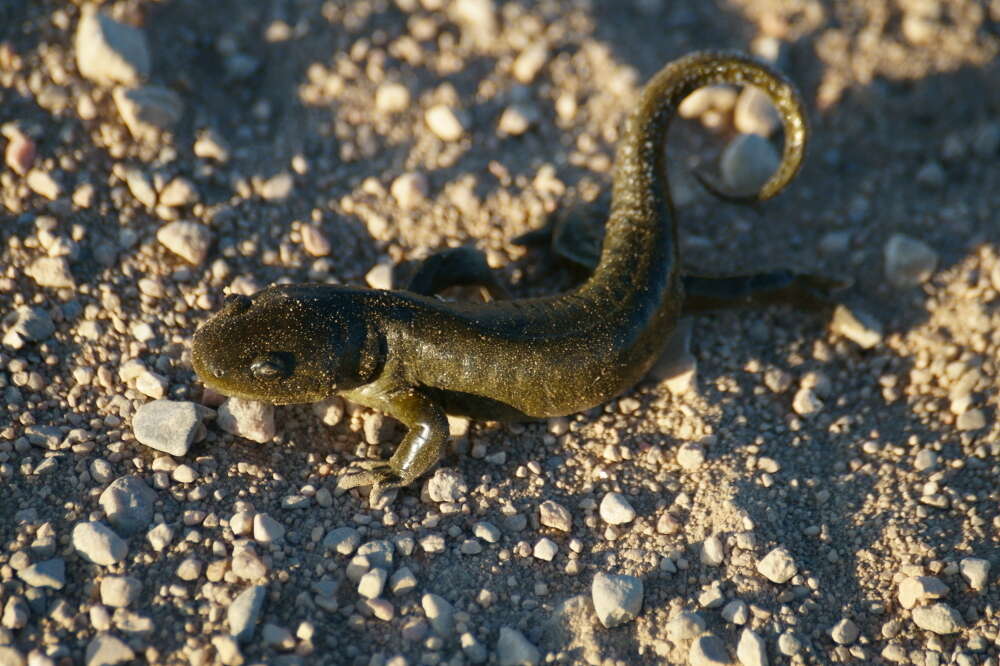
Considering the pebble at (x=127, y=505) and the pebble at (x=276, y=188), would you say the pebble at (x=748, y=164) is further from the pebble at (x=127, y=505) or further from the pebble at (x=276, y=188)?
the pebble at (x=127, y=505)

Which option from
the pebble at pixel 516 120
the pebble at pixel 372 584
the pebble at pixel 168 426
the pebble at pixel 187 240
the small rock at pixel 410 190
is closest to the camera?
the pebble at pixel 372 584

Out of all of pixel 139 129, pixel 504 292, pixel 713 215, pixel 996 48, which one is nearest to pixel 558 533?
pixel 504 292

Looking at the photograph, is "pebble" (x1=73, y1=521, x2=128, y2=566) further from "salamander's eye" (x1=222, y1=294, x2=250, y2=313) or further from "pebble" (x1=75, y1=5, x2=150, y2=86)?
"pebble" (x1=75, y1=5, x2=150, y2=86)

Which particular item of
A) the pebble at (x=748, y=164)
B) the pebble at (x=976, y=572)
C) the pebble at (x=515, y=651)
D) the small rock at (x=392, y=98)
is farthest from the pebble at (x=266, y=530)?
the pebble at (x=748, y=164)

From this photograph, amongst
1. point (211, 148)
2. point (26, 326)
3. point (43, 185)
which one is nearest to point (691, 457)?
point (211, 148)

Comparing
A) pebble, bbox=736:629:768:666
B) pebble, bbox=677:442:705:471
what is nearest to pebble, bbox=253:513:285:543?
pebble, bbox=677:442:705:471

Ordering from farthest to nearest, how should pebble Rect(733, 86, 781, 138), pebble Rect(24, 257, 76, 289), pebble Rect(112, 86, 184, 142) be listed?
pebble Rect(733, 86, 781, 138) → pebble Rect(112, 86, 184, 142) → pebble Rect(24, 257, 76, 289)

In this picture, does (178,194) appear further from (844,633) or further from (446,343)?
(844,633)

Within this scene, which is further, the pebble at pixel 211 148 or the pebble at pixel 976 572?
the pebble at pixel 211 148
